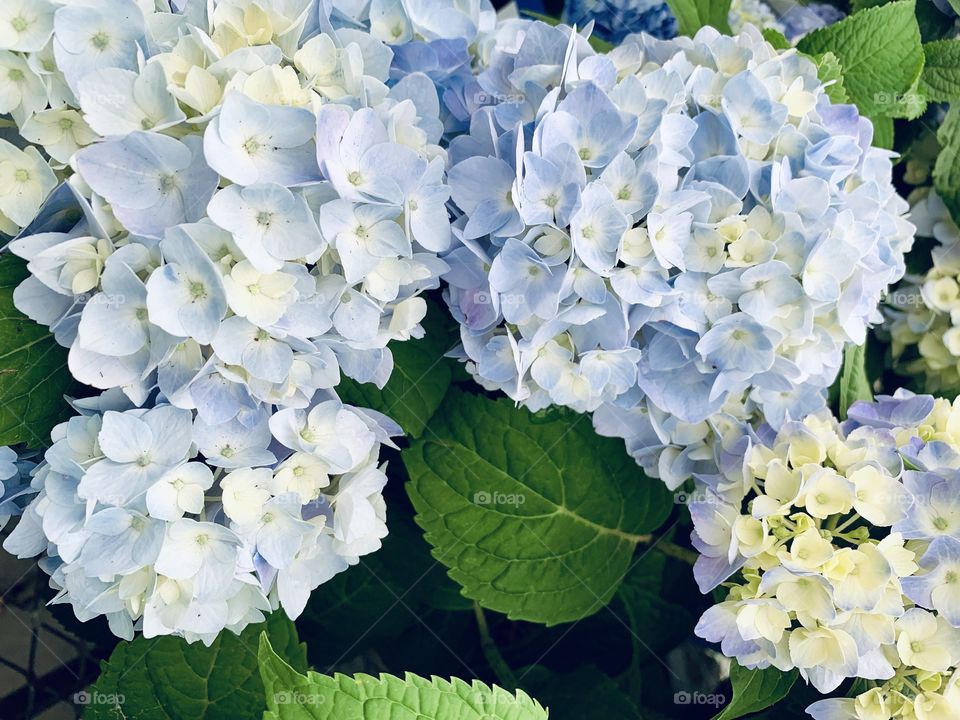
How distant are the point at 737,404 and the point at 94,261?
0.42 metres

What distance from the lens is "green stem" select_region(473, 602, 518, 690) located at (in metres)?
0.76

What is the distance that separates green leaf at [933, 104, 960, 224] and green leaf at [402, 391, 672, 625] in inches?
13.6

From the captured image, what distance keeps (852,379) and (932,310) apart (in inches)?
5.3

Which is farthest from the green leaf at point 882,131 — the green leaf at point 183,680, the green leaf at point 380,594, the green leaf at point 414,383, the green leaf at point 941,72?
the green leaf at point 183,680

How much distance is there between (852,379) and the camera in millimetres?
704

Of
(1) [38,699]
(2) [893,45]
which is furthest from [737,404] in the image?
(1) [38,699]


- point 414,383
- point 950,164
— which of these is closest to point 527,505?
point 414,383

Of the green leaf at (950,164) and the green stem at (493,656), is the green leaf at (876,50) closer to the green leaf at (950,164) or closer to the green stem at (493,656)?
the green leaf at (950,164)

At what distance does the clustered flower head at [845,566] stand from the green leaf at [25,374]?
399mm

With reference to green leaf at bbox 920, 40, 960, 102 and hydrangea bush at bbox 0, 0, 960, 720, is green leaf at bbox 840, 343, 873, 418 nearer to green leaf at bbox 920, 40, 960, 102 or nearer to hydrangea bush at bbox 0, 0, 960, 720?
hydrangea bush at bbox 0, 0, 960, 720

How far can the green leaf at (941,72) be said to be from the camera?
722 mm

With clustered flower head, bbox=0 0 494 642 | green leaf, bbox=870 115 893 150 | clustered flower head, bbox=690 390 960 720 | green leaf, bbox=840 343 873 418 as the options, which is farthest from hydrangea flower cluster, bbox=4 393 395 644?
green leaf, bbox=870 115 893 150

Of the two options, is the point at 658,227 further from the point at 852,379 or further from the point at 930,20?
the point at 930,20

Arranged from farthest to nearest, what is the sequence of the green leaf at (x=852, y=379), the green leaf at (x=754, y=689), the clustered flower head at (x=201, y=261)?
the green leaf at (x=852, y=379), the green leaf at (x=754, y=689), the clustered flower head at (x=201, y=261)
